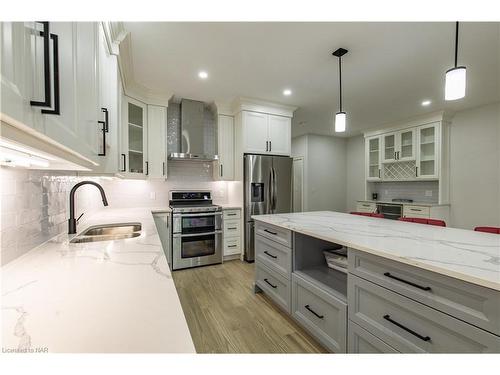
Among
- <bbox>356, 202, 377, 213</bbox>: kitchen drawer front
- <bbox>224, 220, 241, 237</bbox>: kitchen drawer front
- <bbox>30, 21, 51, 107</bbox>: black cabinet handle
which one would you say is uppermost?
<bbox>30, 21, 51, 107</bbox>: black cabinet handle

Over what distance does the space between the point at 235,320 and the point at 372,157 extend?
15.7 feet

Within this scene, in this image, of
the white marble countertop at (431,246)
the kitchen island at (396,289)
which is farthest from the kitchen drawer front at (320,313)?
the white marble countertop at (431,246)

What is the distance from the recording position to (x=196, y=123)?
3.62 metres

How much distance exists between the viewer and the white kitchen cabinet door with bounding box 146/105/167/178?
326cm

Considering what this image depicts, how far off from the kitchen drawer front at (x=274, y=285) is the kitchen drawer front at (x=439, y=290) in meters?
0.87

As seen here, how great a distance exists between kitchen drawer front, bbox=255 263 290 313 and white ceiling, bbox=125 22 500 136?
2.17m

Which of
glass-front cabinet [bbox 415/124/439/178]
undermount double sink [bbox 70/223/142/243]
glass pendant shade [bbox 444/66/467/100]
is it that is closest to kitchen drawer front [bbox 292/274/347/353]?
undermount double sink [bbox 70/223/142/243]

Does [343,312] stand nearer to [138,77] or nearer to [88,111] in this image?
[88,111]

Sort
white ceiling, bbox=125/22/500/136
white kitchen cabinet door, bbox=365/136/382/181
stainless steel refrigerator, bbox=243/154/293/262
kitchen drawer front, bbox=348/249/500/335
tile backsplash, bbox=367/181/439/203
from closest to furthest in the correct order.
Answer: kitchen drawer front, bbox=348/249/500/335, white ceiling, bbox=125/22/500/136, stainless steel refrigerator, bbox=243/154/293/262, tile backsplash, bbox=367/181/439/203, white kitchen cabinet door, bbox=365/136/382/181

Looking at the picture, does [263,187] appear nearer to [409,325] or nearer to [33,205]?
[409,325]

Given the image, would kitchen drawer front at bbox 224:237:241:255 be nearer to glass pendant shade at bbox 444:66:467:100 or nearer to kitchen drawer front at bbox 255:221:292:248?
kitchen drawer front at bbox 255:221:292:248

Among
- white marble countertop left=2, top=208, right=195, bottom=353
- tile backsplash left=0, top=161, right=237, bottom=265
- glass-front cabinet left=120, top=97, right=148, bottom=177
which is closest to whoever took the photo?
white marble countertop left=2, top=208, right=195, bottom=353

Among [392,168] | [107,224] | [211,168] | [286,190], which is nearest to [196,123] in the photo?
[211,168]

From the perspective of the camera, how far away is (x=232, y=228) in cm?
362
